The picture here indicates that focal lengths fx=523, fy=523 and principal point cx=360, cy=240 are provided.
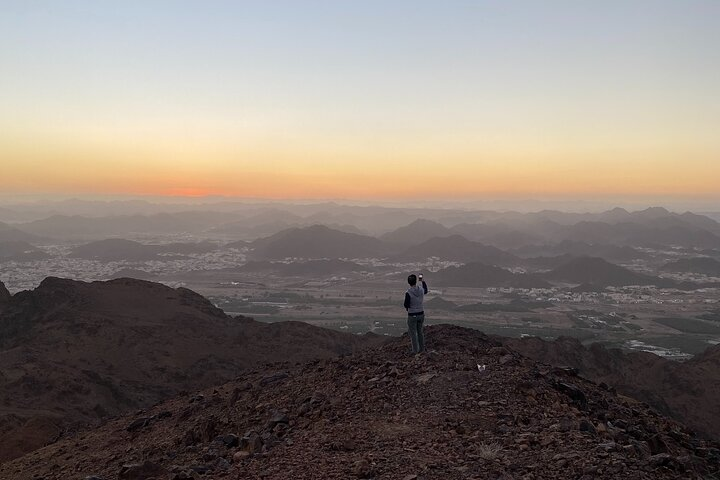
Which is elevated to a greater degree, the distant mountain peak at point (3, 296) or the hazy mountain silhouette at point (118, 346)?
the distant mountain peak at point (3, 296)

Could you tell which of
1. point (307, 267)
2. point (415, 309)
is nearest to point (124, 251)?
point (307, 267)

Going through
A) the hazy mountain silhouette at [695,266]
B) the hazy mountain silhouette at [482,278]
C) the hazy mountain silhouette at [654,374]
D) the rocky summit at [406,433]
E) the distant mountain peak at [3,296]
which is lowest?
the hazy mountain silhouette at [482,278]

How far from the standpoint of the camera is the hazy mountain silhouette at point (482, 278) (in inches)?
4835

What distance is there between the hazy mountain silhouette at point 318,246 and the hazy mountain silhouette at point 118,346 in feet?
389

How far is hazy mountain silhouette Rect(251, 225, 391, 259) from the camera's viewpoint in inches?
6614

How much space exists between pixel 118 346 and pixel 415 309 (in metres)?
31.4

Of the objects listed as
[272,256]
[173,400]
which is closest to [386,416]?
[173,400]

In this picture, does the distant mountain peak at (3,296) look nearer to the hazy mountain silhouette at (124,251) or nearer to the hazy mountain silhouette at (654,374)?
the hazy mountain silhouette at (654,374)

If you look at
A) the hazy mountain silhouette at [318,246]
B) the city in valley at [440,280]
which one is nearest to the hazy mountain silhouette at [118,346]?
the city in valley at [440,280]

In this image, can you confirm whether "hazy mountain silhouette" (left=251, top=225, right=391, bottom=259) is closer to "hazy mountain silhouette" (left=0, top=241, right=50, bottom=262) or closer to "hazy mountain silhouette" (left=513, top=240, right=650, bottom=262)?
"hazy mountain silhouette" (left=513, top=240, right=650, bottom=262)

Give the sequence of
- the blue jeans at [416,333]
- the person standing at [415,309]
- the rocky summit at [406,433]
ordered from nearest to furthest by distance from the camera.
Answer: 1. the rocky summit at [406,433]
2. the person standing at [415,309]
3. the blue jeans at [416,333]

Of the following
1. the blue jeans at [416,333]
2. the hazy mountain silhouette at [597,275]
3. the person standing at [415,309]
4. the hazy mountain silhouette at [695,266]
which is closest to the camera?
the person standing at [415,309]

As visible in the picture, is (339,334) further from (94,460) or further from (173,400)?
(94,460)

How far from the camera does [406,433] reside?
Result: 7.86m
